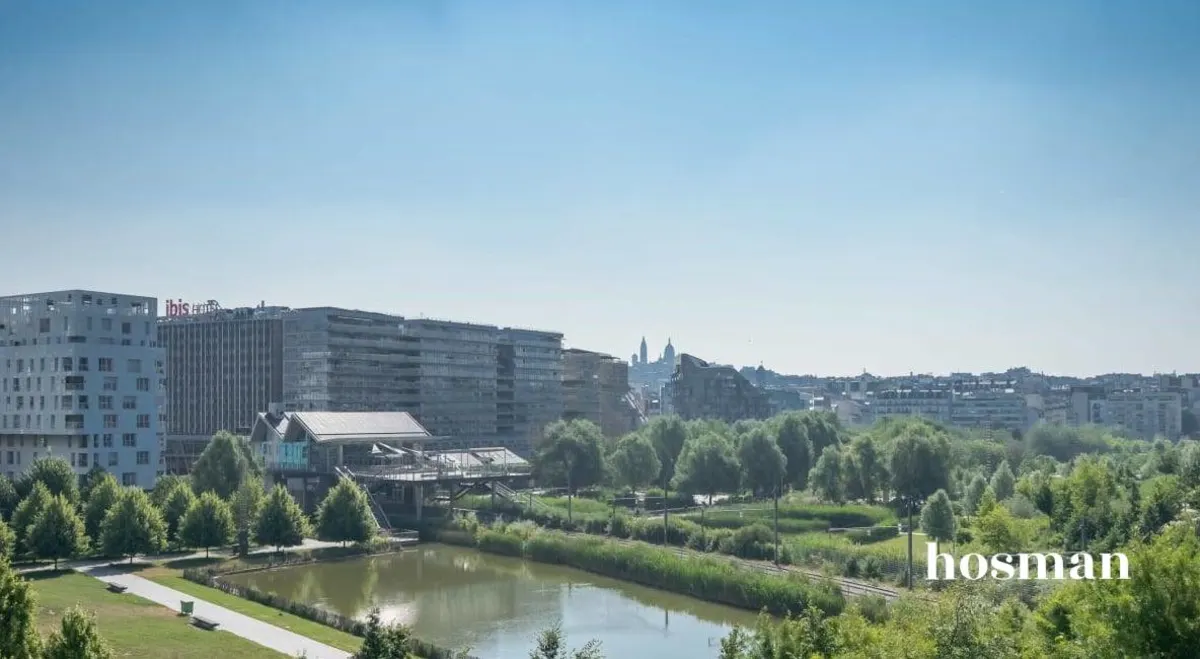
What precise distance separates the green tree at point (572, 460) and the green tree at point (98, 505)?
38.5 metres

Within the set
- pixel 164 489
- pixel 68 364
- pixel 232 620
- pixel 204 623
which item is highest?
pixel 68 364

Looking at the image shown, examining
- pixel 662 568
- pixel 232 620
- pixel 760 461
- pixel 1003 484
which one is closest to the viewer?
pixel 232 620

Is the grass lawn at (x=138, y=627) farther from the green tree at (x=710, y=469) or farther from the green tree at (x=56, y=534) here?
the green tree at (x=710, y=469)

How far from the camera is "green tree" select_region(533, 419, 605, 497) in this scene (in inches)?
3526

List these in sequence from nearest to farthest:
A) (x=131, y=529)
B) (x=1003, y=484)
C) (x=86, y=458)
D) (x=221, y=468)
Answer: (x=131, y=529)
(x=221, y=468)
(x=86, y=458)
(x=1003, y=484)

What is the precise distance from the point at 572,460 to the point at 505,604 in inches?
1454

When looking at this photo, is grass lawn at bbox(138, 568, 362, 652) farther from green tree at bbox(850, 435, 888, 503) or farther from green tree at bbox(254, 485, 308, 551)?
green tree at bbox(850, 435, 888, 503)

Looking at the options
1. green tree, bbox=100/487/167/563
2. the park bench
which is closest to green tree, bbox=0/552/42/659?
the park bench

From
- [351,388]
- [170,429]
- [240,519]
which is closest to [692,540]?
[240,519]

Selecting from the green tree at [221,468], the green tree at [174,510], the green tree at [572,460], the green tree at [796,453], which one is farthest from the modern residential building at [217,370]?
the green tree at [796,453]

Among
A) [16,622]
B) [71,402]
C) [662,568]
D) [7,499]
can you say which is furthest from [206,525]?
[16,622]

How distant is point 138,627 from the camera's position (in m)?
40.6

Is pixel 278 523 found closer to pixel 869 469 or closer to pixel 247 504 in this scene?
pixel 247 504

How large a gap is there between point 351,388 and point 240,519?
52327mm
